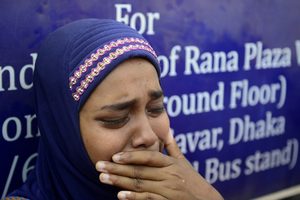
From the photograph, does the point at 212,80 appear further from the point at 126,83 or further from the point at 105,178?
the point at 105,178

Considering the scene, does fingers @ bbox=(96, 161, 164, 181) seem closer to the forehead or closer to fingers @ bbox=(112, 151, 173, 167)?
fingers @ bbox=(112, 151, 173, 167)

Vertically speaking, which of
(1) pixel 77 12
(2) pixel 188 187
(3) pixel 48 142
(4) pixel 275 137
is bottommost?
(4) pixel 275 137

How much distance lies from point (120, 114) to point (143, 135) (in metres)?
0.10

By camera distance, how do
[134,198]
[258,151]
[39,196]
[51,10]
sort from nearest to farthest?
[134,198] → [39,196] → [51,10] → [258,151]

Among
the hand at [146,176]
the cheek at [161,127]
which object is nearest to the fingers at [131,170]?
the hand at [146,176]

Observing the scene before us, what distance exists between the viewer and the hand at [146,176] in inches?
57.5

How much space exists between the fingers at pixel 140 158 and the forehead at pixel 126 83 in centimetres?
18

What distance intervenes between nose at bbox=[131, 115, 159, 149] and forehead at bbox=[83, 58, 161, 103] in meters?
0.09

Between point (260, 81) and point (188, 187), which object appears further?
point (260, 81)

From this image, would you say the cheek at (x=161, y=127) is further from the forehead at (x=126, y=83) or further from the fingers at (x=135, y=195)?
the fingers at (x=135, y=195)

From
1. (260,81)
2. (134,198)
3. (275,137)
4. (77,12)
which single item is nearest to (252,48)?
(260,81)

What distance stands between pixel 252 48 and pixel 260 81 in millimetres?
199

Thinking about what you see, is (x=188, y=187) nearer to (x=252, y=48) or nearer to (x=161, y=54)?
(x=161, y=54)

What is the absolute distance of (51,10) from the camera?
1.79 m
